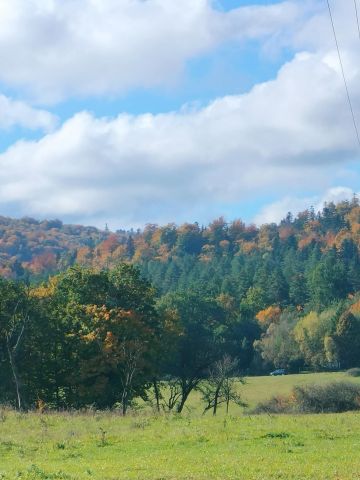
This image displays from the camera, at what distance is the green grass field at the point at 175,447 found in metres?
16.4

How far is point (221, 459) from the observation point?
18.4 metres

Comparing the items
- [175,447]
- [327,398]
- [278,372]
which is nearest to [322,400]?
[327,398]

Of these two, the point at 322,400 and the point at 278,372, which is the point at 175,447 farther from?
the point at 278,372

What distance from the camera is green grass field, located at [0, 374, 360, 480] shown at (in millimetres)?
Result: 16375

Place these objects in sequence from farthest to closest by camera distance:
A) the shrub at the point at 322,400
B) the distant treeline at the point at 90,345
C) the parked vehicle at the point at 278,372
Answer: the parked vehicle at the point at 278,372 < the distant treeline at the point at 90,345 < the shrub at the point at 322,400

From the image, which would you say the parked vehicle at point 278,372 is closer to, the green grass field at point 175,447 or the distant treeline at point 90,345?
the distant treeline at point 90,345

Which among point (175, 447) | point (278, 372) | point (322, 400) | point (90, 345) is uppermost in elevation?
point (90, 345)

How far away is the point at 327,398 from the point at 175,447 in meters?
23.2

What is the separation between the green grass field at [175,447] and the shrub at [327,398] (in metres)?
10.9

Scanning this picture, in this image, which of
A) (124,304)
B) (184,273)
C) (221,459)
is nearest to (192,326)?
(124,304)

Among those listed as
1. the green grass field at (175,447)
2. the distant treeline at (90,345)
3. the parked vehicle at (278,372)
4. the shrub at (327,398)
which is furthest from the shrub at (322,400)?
the parked vehicle at (278,372)

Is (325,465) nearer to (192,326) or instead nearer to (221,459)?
(221,459)

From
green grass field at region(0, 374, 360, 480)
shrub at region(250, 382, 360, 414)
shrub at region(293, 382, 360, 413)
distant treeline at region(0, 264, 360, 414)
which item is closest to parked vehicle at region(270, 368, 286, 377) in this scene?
distant treeline at region(0, 264, 360, 414)

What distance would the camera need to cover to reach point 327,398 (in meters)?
43.0
